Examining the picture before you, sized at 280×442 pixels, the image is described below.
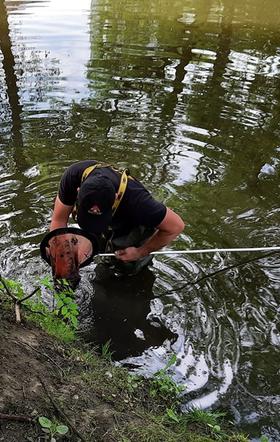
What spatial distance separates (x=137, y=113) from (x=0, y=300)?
20.1ft

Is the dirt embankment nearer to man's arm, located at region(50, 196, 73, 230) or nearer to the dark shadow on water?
the dark shadow on water

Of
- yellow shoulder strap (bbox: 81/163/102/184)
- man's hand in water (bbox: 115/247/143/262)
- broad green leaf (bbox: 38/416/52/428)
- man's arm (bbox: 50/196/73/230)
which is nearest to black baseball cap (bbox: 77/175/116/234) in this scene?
yellow shoulder strap (bbox: 81/163/102/184)

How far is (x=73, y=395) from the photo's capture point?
3020 millimetres

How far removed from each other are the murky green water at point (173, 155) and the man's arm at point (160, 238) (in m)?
0.59

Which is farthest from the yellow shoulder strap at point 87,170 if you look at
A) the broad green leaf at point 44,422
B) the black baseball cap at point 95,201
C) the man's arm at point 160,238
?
the broad green leaf at point 44,422

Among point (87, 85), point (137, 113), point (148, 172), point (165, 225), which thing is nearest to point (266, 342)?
point (165, 225)

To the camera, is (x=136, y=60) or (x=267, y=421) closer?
(x=267, y=421)

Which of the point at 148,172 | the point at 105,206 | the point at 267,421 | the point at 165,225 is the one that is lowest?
the point at 267,421

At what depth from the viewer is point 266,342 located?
4.50 meters

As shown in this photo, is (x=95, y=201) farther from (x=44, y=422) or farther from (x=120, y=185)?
(x=44, y=422)

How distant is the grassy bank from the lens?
8.70 feet

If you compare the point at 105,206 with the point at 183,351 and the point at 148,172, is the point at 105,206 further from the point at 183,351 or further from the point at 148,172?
the point at 148,172

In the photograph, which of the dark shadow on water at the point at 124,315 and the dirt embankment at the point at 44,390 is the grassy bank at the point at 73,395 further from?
the dark shadow on water at the point at 124,315

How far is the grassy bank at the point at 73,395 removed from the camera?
104 inches
